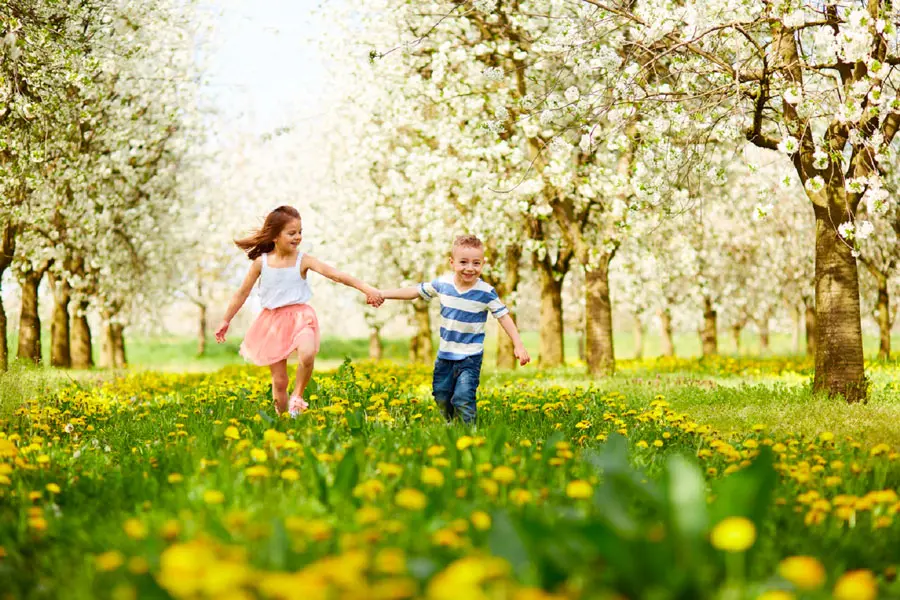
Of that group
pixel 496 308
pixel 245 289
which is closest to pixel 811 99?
pixel 496 308

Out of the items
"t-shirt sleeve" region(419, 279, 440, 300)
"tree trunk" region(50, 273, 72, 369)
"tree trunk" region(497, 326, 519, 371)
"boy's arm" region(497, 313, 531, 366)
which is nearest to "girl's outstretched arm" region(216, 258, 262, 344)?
"t-shirt sleeve" region(419, 279, 440, 300)

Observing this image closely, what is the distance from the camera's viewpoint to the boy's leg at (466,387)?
6.87 m

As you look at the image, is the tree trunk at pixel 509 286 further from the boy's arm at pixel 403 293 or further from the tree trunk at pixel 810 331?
the boy's arm at pixel 403 293

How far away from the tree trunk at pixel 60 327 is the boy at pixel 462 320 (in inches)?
596

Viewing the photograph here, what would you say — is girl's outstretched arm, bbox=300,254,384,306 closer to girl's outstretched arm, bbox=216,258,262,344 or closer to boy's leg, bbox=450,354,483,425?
girl's outstretched arm, bbox=216,258,262,344

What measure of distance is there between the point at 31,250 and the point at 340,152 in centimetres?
1099

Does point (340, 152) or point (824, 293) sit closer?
point (824, 293)

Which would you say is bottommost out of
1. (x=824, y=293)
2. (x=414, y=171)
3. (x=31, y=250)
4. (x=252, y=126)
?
(x=824, y=293)

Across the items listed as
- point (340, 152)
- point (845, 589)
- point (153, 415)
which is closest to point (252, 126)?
point (340, 152)

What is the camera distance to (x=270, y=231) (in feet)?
23.5

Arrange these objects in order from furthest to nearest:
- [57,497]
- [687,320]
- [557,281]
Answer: [687,320], [557,281], [57,497]

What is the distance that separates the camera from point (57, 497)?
3.98 m

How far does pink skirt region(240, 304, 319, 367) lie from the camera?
709 cm

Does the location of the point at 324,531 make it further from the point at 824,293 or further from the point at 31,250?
the point at 31,250
